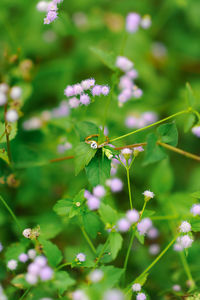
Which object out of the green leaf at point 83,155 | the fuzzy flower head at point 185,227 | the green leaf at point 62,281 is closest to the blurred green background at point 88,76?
the green leaf at point 83,155

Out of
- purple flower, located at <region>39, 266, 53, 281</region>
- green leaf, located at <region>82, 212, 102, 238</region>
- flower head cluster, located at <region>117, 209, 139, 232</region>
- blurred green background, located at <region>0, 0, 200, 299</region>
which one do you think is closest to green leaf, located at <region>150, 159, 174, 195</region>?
blurred green background, located at <region>0, 0, 200, 299</region>

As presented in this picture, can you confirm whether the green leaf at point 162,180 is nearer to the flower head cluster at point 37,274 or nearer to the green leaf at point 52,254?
the green leaf at point 52,254

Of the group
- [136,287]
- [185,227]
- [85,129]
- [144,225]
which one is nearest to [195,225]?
[185,227]

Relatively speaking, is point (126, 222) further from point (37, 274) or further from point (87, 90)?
point (87, 90)

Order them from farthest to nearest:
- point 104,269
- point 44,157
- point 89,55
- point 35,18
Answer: point 89,55 < point 35,18 < point 44,157 < point 104,269

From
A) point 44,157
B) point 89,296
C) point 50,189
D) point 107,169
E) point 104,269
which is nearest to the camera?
point 89,296

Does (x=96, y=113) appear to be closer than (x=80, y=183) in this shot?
No

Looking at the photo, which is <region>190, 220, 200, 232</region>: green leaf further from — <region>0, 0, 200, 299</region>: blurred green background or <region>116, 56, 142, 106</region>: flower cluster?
<region>116, 56, 142, 106</region>: flower cluster

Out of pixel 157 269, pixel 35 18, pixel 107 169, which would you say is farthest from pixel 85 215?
pixel 35 18

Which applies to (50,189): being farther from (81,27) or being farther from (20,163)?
(81,27)
